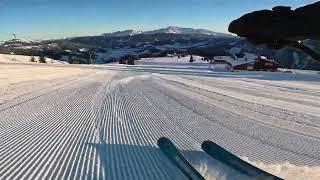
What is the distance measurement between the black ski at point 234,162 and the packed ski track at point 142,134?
0.12 metres

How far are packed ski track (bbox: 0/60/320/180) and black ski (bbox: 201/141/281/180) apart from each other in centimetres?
12

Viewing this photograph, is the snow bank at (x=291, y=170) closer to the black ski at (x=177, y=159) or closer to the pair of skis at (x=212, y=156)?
the pair of skis at (x=212, y=156)

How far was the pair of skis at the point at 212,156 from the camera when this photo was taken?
5403 mm

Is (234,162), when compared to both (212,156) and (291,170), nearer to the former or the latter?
(212,156)

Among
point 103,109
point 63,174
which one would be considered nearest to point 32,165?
point 63,174

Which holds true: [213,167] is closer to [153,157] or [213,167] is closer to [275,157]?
[153,157]

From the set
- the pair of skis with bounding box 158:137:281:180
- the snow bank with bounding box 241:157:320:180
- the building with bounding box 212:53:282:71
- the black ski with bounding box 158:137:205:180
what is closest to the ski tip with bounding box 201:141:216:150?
the pair of skis with bounding box 158:137:281:180

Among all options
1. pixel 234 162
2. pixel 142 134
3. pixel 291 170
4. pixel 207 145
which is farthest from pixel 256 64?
pixel 234 162

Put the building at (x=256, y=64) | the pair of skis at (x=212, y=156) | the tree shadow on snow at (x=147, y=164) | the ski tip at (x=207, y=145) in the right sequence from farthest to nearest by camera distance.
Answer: the building at (x=256, y=64), the ski tip at (x=207, y=145), the tree shadow on snow at (x=147, y=164), the pair of skis at (x=212, y=156)

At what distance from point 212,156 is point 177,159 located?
609 mm

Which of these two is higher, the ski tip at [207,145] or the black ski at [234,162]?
the black ski at [234,162]

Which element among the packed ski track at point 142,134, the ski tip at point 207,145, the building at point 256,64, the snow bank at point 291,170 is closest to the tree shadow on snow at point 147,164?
the packed ski track at point 142,134

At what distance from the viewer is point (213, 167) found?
5938 millimetres

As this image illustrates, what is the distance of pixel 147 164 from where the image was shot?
6.19 meters
